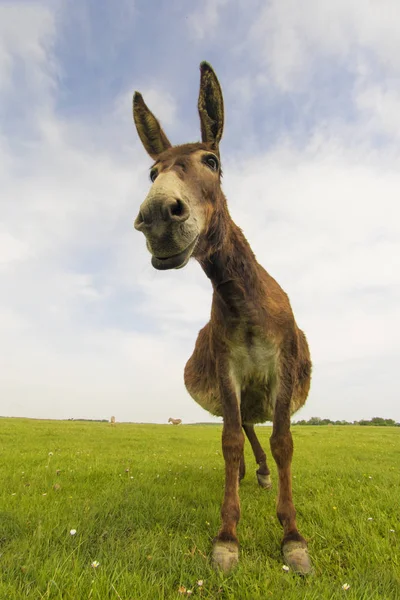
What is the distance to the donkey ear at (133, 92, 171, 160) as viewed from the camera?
4.29 metres

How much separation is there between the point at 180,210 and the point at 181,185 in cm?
35

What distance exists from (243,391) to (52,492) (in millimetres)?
3288

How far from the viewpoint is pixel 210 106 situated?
398cm

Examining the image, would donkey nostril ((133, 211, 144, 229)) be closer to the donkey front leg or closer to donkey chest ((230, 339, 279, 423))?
donkey chest ((230, 339, 279, 423))

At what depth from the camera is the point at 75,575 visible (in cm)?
263

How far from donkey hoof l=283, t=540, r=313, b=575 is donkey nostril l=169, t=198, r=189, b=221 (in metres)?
3.10

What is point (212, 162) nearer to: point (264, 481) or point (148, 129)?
point (148, 129)

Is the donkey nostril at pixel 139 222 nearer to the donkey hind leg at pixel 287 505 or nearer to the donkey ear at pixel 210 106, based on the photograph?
the donkey ear at pixel 210 106

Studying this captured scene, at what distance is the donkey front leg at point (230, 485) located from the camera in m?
3.18

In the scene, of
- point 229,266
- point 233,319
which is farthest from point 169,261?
point 233,319

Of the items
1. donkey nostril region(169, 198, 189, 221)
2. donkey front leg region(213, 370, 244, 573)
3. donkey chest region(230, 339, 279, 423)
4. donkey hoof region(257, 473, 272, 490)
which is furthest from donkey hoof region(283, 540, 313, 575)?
donkey hoof region(257, 473, 272, 490)

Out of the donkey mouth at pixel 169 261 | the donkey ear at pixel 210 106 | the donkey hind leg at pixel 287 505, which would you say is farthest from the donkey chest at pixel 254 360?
the donkey ear at pixel 210 106

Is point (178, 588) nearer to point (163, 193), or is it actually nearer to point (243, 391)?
point (243, 391)

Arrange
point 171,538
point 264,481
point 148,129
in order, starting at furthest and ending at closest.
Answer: point 264,481
point 148,129
point 171,538
